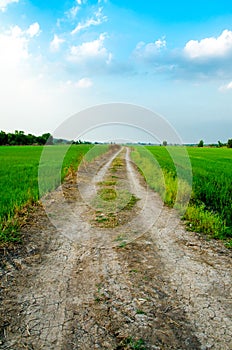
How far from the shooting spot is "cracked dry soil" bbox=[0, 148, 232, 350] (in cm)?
263

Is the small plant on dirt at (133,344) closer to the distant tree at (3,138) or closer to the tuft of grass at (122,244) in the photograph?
the tuft of grass at (122,244)

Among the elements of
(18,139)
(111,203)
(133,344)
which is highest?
(18,139)

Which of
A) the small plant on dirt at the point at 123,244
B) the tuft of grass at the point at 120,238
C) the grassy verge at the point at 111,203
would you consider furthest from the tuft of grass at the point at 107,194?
the small plant on dirt at the point at 123,244

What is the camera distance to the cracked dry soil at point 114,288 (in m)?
2.63

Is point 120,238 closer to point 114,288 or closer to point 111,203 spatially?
point 114,288

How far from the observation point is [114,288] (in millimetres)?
3453

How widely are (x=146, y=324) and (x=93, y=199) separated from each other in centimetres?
550

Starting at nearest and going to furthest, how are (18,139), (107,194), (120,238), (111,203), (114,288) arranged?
(114,288), (120,238), (111,203), (107,194), (18,139)

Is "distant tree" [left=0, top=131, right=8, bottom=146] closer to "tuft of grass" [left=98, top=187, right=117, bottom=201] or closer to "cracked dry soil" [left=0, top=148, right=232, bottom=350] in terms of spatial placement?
"tuft of grass" [left=98, top=187, right=117, bottom=201]

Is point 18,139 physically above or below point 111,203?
above

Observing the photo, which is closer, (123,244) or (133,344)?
(133,344)

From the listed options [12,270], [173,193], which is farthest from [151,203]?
[12,270]

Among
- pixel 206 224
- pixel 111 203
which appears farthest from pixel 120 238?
pixel 111 203

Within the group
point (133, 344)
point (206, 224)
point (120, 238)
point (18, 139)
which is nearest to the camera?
point (133, 344)
